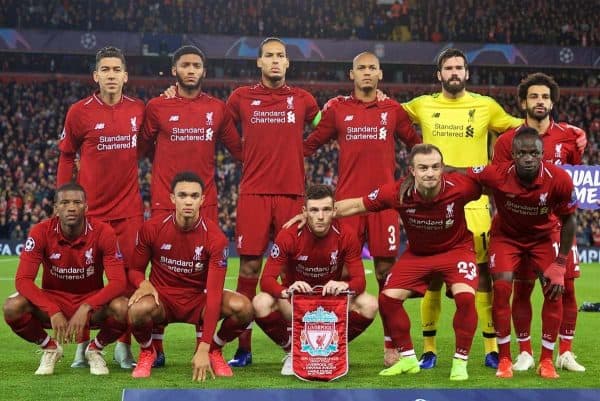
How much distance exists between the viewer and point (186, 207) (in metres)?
6.11

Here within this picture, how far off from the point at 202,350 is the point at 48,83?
2587 cm

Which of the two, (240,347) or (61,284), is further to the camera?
(240,347)

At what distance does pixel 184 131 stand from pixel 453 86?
6.90ft

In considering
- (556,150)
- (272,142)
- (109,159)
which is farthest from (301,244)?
(556,150)

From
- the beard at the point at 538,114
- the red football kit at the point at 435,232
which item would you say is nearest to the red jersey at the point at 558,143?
the beard at the point at 538,114

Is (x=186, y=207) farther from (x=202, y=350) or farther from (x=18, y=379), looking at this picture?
(x=18, y=379)

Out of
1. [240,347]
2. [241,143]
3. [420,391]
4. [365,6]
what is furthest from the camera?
[365,6]

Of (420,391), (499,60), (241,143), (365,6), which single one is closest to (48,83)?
(365,6)

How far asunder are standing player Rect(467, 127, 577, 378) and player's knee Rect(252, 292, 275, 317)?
155cm

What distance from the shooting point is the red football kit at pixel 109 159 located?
22.4 feet

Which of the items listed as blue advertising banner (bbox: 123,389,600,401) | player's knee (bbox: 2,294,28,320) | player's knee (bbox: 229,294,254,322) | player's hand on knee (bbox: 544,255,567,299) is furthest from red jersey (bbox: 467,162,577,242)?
player's knee (bbox: 2,294,28,320)

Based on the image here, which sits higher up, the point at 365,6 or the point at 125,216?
the point at 365,6

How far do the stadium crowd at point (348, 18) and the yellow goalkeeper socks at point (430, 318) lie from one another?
24319 mm

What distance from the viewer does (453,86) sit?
22.9 feet
